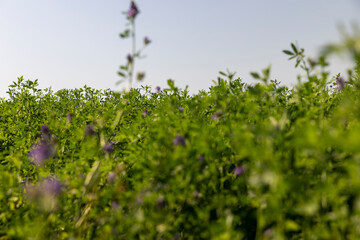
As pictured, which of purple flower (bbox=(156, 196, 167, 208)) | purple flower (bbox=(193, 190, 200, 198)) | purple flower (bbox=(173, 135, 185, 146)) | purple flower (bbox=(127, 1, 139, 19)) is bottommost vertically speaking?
purple flower (bbox=(156, 196, 167, 208))

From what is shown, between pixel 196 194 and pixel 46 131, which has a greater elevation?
pixel 46 131

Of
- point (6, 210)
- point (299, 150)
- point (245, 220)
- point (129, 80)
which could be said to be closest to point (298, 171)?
point (299, 150)

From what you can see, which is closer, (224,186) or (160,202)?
(160,202)

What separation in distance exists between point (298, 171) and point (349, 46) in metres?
0.83

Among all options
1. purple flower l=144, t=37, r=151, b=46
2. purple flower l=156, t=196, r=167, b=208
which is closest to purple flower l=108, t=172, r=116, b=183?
purple flower l=156, t=196, r=167, b=208

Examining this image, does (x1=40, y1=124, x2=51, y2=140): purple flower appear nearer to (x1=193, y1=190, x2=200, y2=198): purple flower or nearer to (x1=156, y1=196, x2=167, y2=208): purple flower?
(x1=156, y1=196, x2=167, y2=208): purple flower

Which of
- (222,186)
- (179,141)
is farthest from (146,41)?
(222,186)

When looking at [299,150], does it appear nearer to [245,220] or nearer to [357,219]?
[357,219]

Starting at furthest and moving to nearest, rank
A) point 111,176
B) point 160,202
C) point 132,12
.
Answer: point 132,12 → point 111,176 → point 160,202

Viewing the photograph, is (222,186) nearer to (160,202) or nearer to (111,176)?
(160,202)

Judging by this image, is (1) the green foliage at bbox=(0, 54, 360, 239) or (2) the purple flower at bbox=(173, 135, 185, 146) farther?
(2) the purple flower at bbox=(173, 135, 185, 146)

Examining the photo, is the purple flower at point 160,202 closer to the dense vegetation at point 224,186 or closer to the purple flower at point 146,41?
the dense vegetation at point 224,186

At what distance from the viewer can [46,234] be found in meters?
2.20

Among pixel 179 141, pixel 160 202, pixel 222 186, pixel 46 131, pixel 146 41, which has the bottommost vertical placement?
pixel 160 202
